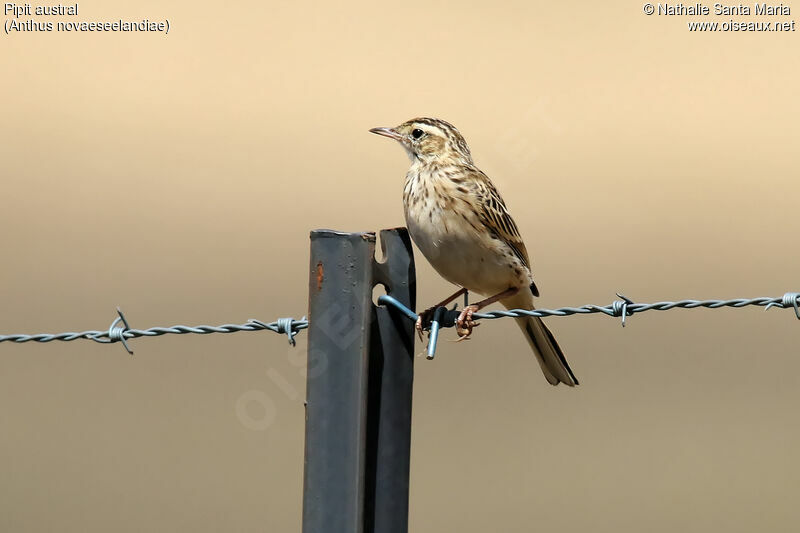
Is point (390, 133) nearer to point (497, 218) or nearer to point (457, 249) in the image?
point (497, 218)

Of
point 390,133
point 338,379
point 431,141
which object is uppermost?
point 390,133

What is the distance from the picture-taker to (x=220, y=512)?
8.40 meters

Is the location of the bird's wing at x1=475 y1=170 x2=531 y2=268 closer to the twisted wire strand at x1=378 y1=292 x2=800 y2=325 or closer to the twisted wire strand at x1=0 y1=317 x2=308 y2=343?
the twisted wire strand at x1=378 y1=292 x2=800 y2=325

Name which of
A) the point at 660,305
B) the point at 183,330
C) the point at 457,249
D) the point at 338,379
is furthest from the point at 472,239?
the point at 338,379

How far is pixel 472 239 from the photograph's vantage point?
5695 mm

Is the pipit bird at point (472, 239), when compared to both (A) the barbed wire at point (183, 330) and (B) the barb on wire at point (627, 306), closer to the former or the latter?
(B) the barb on wire at point (627, 306)

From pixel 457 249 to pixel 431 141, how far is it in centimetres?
92

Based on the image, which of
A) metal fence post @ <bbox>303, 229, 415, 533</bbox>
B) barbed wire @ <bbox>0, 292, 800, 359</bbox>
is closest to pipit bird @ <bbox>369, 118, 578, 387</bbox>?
barbed wire @ <bbox>0, 292, 800, 359</bbox>

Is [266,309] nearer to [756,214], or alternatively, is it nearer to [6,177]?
[6,177]

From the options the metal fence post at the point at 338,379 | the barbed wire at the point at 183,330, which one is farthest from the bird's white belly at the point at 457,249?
the metal fence post at the point at 338,379

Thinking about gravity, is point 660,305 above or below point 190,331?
above

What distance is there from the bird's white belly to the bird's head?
0.57 m

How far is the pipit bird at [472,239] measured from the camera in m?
5.54

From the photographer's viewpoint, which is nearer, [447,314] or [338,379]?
[338,379]
